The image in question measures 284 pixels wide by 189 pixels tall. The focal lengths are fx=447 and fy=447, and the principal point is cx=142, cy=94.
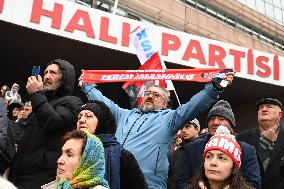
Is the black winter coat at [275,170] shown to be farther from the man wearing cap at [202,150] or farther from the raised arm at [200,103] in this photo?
the raised arm at [200,103]

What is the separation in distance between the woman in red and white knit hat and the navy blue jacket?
553mm

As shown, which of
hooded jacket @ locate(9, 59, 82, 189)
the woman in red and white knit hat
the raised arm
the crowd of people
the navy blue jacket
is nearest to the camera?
the crowd of people

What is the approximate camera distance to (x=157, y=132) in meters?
4.13

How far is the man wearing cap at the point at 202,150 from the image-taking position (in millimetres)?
3988

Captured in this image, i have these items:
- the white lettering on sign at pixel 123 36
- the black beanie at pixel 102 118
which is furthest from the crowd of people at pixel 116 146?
the white lettering on sign at pixel 123 36

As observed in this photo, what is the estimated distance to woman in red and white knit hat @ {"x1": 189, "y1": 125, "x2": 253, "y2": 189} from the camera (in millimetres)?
3344

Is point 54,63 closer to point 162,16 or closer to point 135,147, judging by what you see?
point 135,147

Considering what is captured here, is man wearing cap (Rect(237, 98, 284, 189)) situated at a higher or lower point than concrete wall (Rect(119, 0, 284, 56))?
lower

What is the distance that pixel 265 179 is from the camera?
14.7 ft

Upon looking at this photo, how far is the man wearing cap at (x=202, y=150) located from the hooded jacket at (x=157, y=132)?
0.27 metres

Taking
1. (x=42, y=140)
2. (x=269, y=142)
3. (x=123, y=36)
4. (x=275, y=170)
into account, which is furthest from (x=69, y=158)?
(x=123, y=36)

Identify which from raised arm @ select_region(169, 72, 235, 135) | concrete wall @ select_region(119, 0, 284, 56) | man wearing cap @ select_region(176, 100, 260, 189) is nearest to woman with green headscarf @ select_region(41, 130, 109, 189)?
raised arm @ select_region(169, 72, 235, 135)

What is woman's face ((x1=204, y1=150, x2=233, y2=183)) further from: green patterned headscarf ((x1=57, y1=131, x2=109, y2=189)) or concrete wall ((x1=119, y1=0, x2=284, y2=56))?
concrete wall ((x1=119, y1=0, x2=284, y2=56))

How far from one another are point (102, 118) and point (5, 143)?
80 cm
